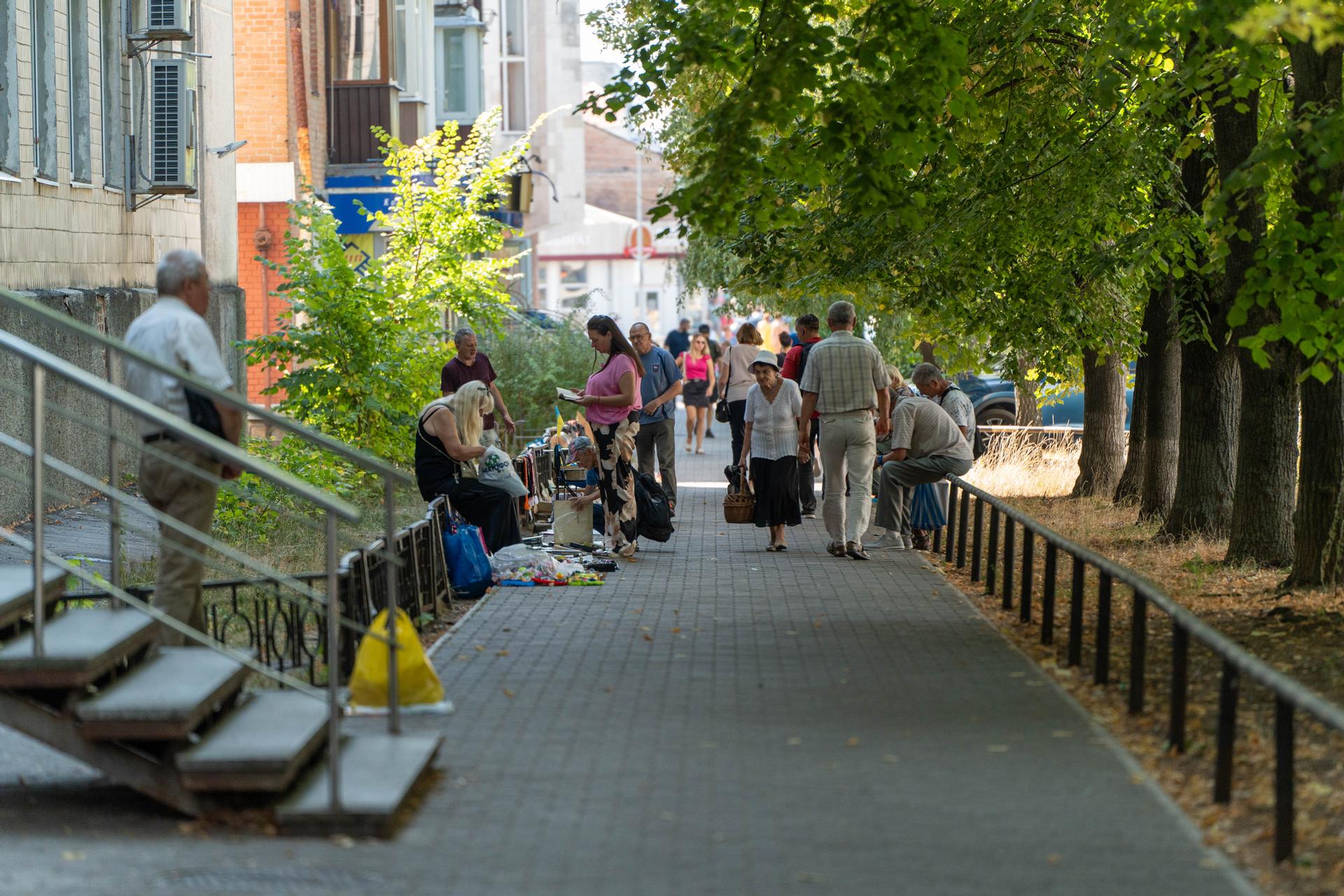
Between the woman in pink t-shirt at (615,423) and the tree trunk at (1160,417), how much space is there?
532cm

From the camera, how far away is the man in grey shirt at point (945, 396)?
15.6 meters

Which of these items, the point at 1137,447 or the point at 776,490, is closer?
the point at 776,490

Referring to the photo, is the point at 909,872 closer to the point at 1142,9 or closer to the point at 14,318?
the point at 1142,9

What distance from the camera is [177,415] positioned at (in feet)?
24.5

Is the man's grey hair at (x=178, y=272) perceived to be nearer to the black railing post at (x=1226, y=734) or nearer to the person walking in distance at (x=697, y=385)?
the black railing post at (x=1226, y=734)

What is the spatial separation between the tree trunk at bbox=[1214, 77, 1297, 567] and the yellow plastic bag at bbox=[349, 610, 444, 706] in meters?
6.94

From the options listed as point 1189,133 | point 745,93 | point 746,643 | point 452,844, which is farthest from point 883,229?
point 452,844

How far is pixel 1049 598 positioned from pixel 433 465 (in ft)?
16.1

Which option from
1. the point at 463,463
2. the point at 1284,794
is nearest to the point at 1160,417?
the point at 463,463

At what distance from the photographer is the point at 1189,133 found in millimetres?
14164

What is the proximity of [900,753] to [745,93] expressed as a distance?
453 centimetres

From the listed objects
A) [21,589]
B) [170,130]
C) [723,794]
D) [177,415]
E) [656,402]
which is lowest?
[723,794]

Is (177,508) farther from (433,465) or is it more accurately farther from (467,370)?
(467,370)

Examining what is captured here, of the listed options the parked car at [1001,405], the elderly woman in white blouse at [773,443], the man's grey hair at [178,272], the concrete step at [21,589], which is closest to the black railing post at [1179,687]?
the man's grey hair at [178,272]
